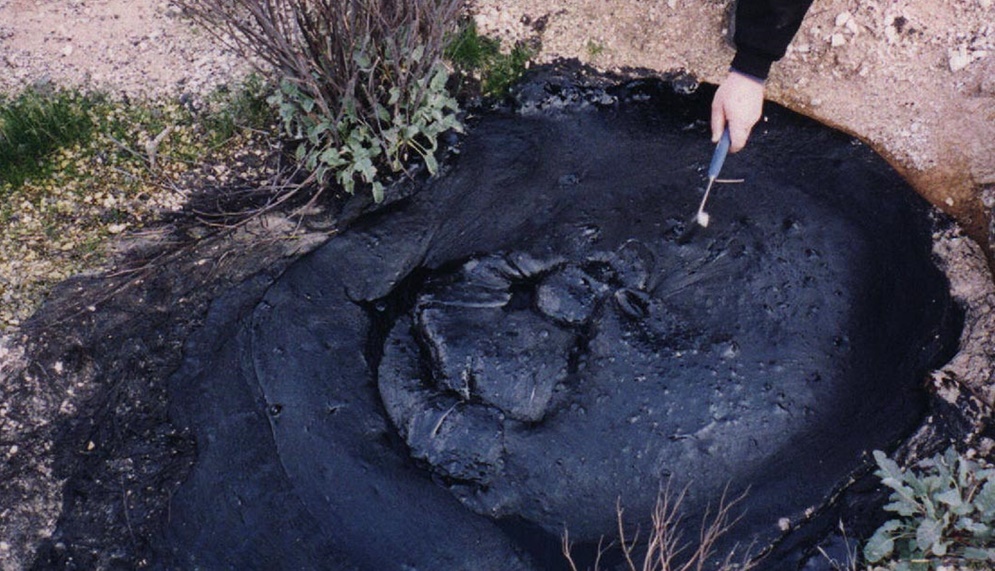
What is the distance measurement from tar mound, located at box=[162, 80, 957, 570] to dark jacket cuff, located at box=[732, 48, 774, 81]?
65 cm

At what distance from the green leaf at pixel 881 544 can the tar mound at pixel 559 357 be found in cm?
21

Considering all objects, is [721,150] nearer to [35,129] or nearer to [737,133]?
[737,133]

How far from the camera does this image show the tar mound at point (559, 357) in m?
2.47

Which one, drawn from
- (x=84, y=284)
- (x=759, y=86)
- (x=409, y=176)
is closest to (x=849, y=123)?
(x=759, y=86)

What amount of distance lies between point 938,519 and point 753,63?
4.74 ft

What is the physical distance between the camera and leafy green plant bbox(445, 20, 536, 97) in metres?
3.31

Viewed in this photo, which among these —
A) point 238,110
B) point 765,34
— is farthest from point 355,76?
point 765,34

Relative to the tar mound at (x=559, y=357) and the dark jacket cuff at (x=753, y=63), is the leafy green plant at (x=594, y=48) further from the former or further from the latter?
the dark jacket cuff at (x=753, y=63)

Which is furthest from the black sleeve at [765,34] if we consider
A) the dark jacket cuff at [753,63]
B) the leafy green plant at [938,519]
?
the leafy green plant at [938,519]

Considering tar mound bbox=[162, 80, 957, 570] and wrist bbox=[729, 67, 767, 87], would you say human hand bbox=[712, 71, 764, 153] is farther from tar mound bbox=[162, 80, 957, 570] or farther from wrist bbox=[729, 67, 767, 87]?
tar mound bbox=[162, 80, 957, 570]

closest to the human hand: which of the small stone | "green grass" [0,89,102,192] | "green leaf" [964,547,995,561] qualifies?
the small stone

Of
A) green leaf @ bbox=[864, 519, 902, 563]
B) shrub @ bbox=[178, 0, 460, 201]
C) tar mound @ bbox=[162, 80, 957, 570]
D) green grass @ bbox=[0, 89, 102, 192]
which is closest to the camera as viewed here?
green leaf @ bbox=[864, 519, 902, 563]

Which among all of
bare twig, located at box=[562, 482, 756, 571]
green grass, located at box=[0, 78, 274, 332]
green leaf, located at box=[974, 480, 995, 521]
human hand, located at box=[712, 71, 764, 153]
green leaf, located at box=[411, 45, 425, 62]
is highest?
green leaf, located at box=[411, 45, 425, 62]

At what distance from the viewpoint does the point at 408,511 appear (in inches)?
97.1
